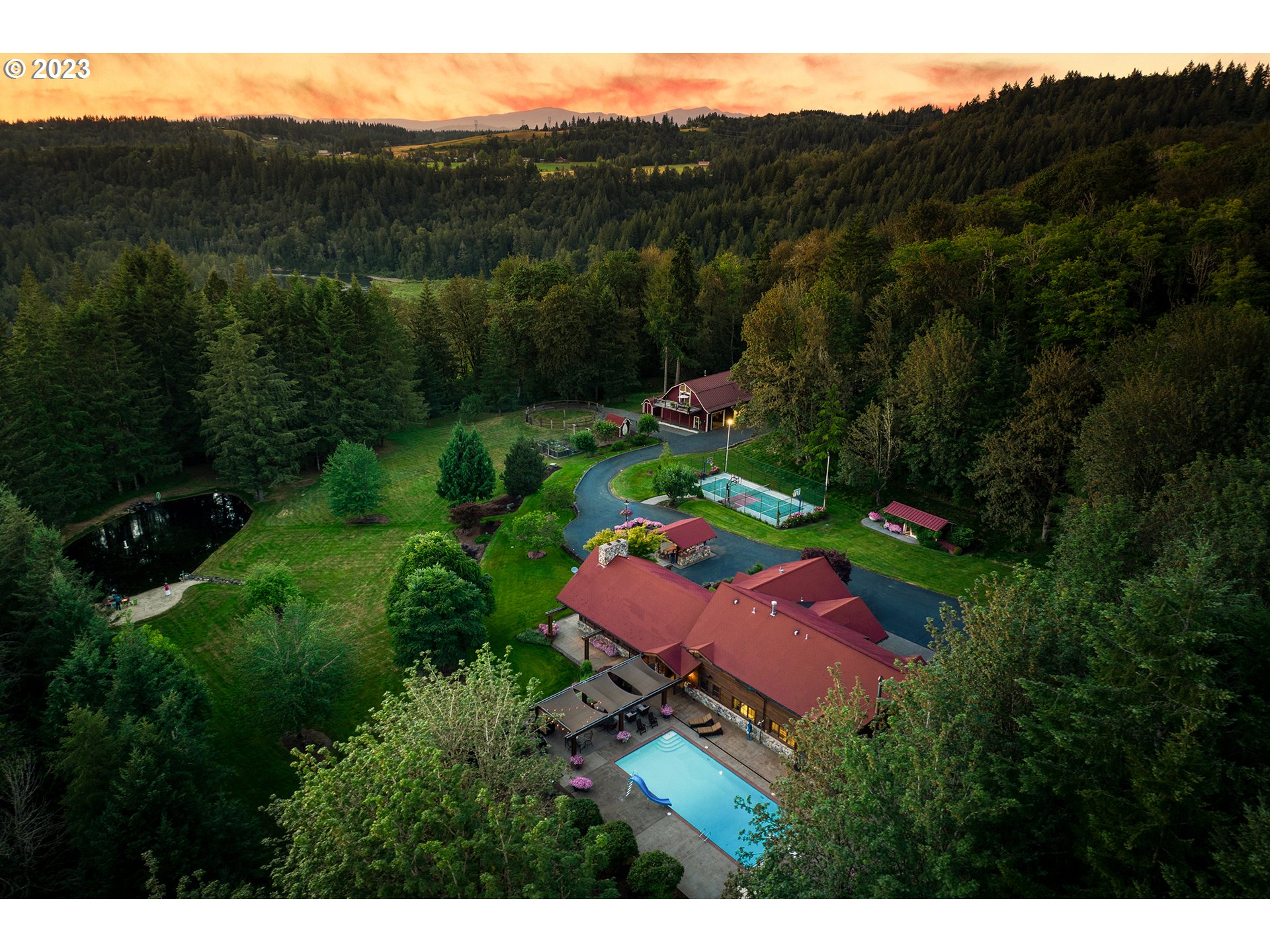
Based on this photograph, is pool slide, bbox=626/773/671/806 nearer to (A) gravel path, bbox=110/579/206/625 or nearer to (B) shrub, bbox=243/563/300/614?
(B) shrub, bbox=243/563/300/614

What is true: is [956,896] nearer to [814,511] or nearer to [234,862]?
[234,862]

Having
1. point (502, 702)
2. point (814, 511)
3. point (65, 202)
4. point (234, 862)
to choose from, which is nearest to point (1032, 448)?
point (814, 511)

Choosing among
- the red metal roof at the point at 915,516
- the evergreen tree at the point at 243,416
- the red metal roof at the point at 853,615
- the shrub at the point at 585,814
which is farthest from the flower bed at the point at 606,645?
the evergreen tree at the point at 243,416

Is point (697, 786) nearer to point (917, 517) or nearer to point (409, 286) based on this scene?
point (917, 517)

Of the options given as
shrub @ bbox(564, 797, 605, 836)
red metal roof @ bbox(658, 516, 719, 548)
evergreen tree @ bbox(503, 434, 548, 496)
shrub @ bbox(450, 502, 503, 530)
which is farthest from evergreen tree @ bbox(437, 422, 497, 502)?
shrub @ bbox(564, 797, 605, 836)

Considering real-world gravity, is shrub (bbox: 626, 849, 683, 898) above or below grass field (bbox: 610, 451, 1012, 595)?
above
